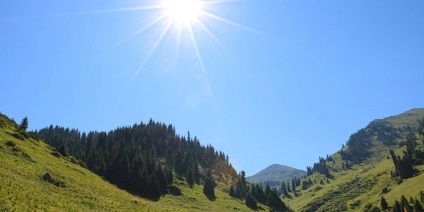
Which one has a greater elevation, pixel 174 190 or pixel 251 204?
pixel 174 190

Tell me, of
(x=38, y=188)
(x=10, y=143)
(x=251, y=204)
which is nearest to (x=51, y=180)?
(x=38, y=188)

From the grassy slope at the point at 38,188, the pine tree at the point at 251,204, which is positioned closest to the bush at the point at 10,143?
the grassy slope at the point at 38,188

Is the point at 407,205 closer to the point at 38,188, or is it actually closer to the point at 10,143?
the point at 38,188

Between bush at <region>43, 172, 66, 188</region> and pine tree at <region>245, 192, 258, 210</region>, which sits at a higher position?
bush at <region>43, 172, 66, 188</region>

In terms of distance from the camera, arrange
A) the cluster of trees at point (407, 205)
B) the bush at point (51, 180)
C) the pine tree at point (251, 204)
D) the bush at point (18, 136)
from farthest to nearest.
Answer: the pine tree at point (251, 204), the cluster of trees at point (407, 205), the bush at point (18, 136), the bush at point (51, 180)

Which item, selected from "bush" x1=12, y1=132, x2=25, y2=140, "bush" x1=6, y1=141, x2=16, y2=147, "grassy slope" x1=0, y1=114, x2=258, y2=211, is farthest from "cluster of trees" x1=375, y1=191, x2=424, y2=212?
"bush" x1=12, y1=132, x2=25, y2=140

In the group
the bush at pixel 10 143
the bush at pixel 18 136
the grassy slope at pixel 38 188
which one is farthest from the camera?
the bush at pixel 18 136

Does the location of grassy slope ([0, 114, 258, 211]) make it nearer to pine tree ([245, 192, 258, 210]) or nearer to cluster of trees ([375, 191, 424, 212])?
pine tree ([245, 192, 258, 210])

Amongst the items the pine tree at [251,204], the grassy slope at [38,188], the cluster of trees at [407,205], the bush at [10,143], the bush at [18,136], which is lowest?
the cluster of trees at [407,205]

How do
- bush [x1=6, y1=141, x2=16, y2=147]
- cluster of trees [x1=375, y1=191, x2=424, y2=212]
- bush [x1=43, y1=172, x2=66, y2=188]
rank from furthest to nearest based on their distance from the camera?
cluster of trees [x1=375, y1=191, x2=424, y2=212]
bush [x1=6, y1=141, x2=16, y2=147]
bush [x1=43, y1=172, x2=66, y2=188]

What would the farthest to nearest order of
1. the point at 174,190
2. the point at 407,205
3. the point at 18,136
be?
the point at 174,190 < the point at 407,205 < the point at 18,136

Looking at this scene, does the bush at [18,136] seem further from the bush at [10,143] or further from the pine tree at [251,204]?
the pine tree at [251,204]

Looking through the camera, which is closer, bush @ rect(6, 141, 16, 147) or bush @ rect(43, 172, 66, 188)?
bush @ rect(43, 172, 66, 188)

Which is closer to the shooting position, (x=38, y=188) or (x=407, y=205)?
(x=38, y=188)
